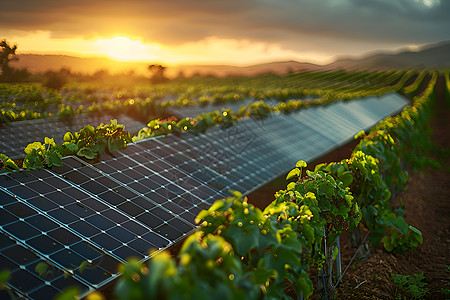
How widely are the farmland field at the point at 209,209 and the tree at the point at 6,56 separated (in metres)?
1.72

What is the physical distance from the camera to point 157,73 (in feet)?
122

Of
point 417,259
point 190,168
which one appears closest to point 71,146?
point 190,168

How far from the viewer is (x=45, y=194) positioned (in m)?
4.68

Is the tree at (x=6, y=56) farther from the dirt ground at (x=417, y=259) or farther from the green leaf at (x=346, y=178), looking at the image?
the dirt ground at (x=417, y=259)

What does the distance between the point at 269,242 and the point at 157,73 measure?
35830mm

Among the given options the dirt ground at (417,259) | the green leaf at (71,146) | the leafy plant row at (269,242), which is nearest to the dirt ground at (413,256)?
the dirt ground at (417,259)

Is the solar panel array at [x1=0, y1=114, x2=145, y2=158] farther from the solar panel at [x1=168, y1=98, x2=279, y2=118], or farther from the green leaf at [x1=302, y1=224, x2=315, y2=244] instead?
the green leaf at [x1=302, y1=224, x2=315, y2=244]

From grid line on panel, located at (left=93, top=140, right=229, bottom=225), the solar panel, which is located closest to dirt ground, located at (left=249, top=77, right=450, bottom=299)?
grid line on panel, located at (left=93, top=140, right=229, bottom=225)

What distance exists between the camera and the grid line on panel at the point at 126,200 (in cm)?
493

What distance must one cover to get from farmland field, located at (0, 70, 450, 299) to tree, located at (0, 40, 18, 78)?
5.65ft

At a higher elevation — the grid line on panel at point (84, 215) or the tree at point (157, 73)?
the grid line on panel at point (84, 215)

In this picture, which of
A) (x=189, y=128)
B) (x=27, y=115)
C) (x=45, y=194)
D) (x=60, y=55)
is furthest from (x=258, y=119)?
(x=45, y=194)

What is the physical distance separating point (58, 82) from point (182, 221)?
1110cm

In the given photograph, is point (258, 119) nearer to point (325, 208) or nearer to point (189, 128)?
point (189, 128)
